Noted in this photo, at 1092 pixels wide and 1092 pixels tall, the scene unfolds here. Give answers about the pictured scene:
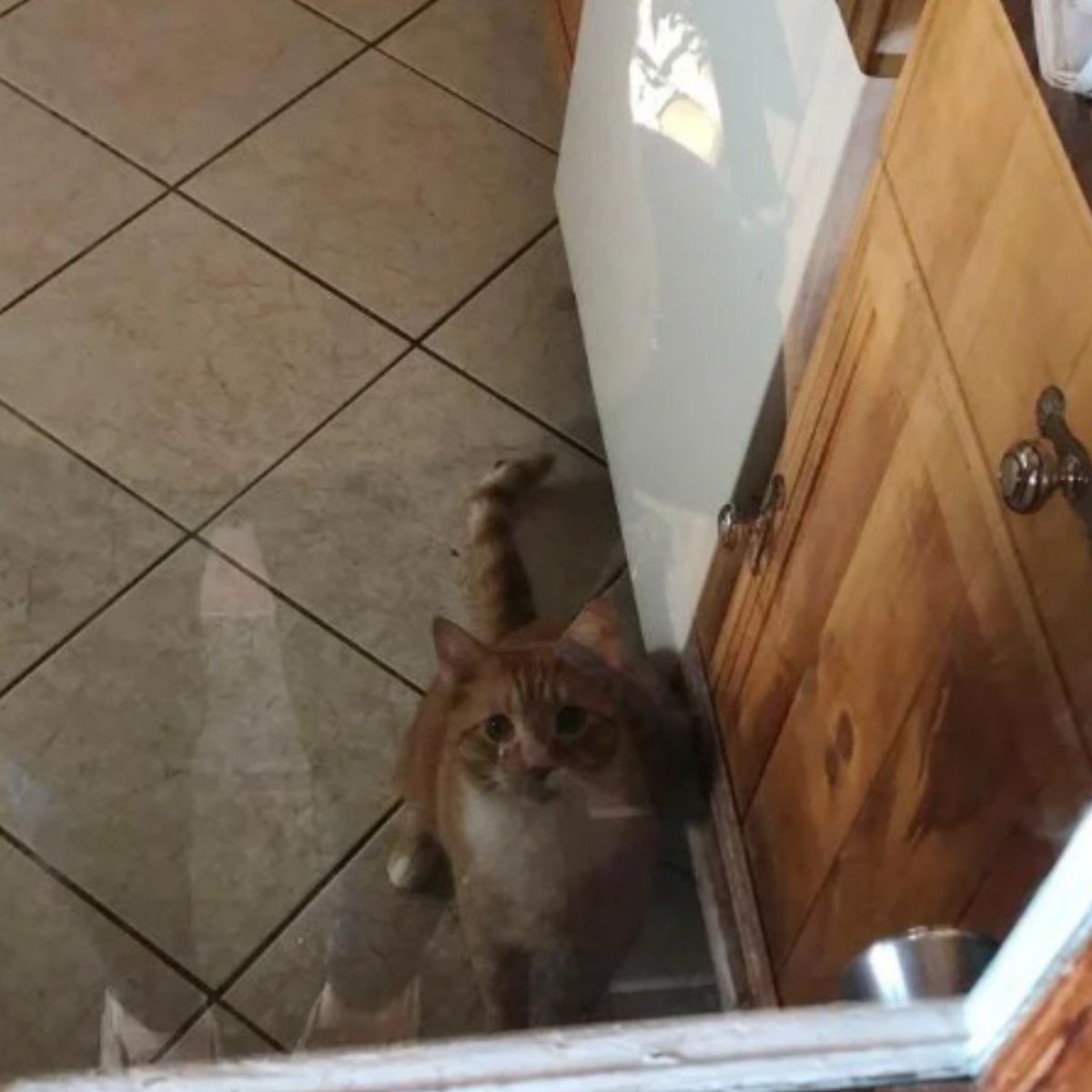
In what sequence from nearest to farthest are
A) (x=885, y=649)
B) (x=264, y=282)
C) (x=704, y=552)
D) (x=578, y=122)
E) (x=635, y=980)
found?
1. (x=885, y=649)
2. (x=635, y=980)
3. (x=704, y=552)
4. (x=578, y=122)
5. (x=264, y=282)

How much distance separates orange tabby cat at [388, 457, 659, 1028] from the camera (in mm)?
1230

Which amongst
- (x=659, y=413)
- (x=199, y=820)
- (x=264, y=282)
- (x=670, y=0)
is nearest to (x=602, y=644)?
(x=659, y=413)

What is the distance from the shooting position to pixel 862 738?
3.15ft

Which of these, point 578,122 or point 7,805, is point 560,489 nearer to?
point 578,122

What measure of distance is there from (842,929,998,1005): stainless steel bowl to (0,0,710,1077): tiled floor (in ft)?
1.24

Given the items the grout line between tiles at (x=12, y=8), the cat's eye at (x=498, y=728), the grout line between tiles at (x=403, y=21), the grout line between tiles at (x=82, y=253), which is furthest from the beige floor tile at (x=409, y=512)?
the grout line between tiles at (x=12, y=8)

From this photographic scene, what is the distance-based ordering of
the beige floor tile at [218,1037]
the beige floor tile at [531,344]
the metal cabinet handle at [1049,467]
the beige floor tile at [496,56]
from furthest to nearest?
the beige floor tile at [496,56] → the beige floor tile at [531,344] → the beige floor tile at [218,1037] → the metal cabinet handle at [1049,467]

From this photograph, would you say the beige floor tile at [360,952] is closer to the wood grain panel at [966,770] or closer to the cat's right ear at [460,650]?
the cat's right ear at [460,650]

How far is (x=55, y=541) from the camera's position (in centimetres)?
153

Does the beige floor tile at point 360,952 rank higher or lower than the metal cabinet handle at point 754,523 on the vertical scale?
lower

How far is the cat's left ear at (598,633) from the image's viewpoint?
4.26 feet

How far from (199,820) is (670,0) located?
29.1 inches

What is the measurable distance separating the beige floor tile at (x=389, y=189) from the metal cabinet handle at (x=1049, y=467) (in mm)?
1052

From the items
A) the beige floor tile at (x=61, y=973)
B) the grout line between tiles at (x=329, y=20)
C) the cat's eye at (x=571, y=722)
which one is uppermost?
the cat's eye at (x=571, y=722)
